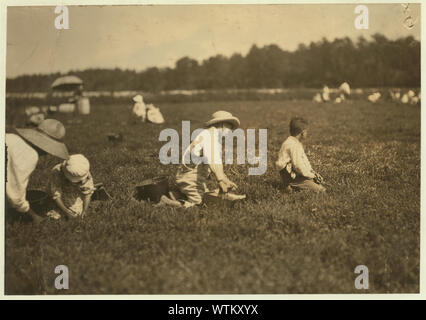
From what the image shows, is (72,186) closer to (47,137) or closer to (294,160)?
(47,137)

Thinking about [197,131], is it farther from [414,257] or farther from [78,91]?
[414,257]

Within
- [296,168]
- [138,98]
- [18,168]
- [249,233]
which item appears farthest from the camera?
[138,98]

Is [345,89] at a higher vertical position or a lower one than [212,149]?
higher

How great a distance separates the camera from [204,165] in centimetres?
522

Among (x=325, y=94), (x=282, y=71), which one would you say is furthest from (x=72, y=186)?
(x=325, y=94)

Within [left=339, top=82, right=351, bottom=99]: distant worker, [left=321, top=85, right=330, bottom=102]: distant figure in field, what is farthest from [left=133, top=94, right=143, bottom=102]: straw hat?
[left=339, top=82, right=351, bottom=99]: distant worker

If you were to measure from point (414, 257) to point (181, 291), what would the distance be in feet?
9.21

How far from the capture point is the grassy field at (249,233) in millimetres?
4812

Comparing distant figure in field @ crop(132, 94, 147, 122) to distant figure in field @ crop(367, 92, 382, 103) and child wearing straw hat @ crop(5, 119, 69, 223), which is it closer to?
child wearing straw hat @ crop(5, 119, 69, 223)

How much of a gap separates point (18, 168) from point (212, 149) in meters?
2.35

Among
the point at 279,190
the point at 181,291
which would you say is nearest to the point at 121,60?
the point at 279,190

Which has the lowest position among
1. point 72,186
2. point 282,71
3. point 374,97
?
point 72,186

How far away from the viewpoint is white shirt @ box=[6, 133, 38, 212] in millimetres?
5066
